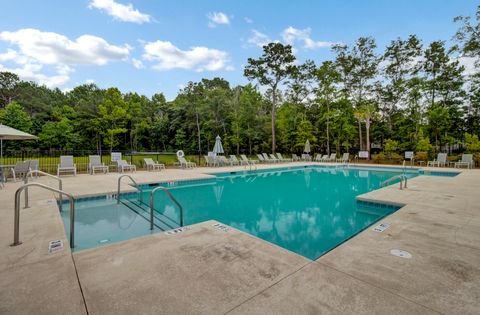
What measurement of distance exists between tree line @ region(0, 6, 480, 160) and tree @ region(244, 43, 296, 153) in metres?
0.08

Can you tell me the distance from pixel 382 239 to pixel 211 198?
4684 mm

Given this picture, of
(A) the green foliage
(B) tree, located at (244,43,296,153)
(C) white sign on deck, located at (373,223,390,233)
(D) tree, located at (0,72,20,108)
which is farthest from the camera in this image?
(D) tree, located at (0,72,20,108)

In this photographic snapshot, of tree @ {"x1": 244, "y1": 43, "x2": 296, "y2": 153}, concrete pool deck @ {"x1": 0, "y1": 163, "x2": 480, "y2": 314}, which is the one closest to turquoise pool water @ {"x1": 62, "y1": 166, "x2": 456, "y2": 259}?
concrete pool deck @ {"x1": 0, "y1": 163, "x2": 480, "y2": 314}

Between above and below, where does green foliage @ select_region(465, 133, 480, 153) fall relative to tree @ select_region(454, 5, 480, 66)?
below

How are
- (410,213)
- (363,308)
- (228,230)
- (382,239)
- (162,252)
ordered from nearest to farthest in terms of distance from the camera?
(363,308) < (162,252) < (382,239) < (228,230) < (410,213)

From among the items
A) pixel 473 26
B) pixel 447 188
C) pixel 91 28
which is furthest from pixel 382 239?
pixel 473 26

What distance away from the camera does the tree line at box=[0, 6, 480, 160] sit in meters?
17.3

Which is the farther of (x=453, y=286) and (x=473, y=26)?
(x=473, y=26)

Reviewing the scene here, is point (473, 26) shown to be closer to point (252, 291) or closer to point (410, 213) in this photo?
point (410, 213)

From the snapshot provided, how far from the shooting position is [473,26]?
48.3 ft

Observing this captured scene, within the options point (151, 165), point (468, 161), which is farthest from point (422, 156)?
point (151, 165)

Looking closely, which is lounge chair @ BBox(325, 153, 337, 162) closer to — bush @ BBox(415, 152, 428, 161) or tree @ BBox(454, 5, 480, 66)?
bush @ BBox(415, 152, 428, 161)

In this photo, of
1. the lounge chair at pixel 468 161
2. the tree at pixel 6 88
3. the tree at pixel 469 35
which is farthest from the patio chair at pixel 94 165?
the tree at pixel 6 88

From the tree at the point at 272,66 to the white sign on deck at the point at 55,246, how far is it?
18336 mm
